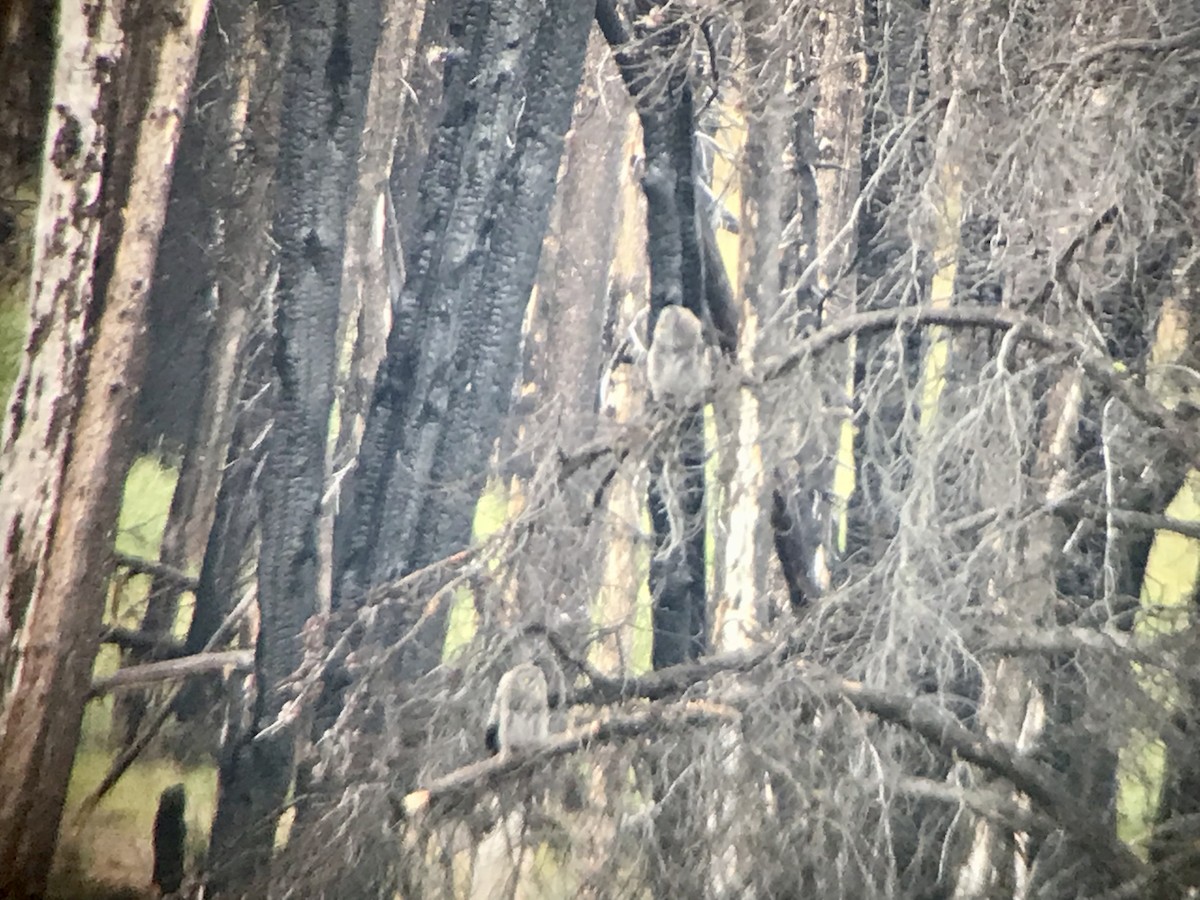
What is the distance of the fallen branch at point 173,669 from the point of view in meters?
1.81

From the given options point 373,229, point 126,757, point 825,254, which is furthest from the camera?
point 825,254

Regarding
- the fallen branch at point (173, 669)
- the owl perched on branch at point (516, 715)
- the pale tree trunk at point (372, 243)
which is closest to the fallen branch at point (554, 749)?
the owl perched on branch at point (516, 715)

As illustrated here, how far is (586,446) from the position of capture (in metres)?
1.86

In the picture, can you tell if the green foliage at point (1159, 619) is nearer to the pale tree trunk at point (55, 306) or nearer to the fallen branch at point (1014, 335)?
the fallen branch at point (1014, 335)

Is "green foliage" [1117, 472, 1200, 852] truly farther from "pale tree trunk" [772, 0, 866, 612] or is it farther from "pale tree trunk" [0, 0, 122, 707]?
"pale tree trunk" [0, 0, 122, 707]

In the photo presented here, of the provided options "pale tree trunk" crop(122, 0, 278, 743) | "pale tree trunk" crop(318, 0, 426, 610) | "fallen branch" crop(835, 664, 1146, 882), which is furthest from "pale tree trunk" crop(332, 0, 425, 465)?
"fallen branch" crop(835, 664, 1146, 882)

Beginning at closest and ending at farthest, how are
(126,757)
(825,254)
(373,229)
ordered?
(126,757), (373,229), (825,254)

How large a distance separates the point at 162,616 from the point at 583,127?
1083mm

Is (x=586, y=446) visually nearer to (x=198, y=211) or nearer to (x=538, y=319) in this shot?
(x=538, y=319)

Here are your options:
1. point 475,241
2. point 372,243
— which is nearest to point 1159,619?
point 475,241

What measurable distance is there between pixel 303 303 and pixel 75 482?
0.47 metres

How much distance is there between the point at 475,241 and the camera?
194 cm

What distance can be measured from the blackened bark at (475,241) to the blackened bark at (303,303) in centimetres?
10

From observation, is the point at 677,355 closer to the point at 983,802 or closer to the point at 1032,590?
the point at 1032,590
